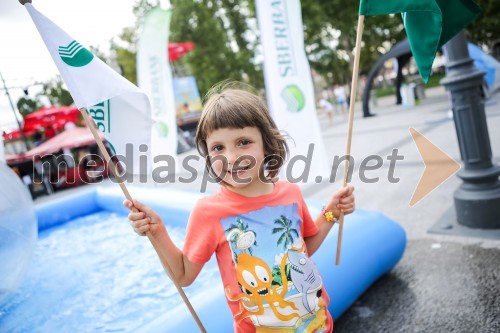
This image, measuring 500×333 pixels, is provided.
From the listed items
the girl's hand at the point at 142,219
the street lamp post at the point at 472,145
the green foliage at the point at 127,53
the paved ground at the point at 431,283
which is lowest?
the paved ground at the point at 431,283

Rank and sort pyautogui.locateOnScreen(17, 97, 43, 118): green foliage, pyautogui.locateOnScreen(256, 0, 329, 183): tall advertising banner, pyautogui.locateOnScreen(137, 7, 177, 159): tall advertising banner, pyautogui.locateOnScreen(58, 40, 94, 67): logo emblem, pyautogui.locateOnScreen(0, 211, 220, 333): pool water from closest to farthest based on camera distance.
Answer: pyautogui.locateOnScreen(58, 40, 94, 67): logo emblem < pyautogui.locateOnScreen(0, 211, 220, 333): pool water < pyautogui.locateOnScreen(256, 0, 329, 183): tall advertising banner < pyautogui.locateOnScreen(137, 7, 177, 159): tall advertising banner < pyautogui.locateOnScreen(17, 97, 43, 118): green foliage

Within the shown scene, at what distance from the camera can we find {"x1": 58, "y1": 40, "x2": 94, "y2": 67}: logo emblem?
149cm

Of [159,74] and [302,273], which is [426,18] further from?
[159,74]

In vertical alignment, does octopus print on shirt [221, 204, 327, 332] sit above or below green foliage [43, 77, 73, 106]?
below

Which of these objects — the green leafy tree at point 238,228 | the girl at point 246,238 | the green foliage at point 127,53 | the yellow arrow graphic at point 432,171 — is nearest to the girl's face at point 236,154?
the girl at point 246,238

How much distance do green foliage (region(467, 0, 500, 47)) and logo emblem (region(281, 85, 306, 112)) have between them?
71.6ft

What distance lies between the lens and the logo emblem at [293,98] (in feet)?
15.3

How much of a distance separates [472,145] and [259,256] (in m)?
3.12

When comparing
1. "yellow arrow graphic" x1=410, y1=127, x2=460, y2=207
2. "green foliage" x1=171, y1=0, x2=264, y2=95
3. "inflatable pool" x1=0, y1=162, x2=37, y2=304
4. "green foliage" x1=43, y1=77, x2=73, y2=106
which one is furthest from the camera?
"green foliage" x1=171, y1=0, x2=264, y2=95

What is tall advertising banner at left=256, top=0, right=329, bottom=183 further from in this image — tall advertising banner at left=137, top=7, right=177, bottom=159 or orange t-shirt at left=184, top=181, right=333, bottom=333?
tall advertising banner at left=137, top=7, right=177, bottom=159

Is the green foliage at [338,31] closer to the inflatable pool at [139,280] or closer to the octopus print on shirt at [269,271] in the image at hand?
the inflatable pool at [139,280]

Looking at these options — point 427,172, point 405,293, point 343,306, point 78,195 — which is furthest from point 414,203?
point 78,195

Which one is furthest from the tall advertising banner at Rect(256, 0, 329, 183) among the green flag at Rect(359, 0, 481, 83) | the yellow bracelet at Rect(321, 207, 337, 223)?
the yellow bracelet at Rect(321, 207, 337, 223)

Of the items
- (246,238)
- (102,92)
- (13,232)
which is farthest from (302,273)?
(13,232)
